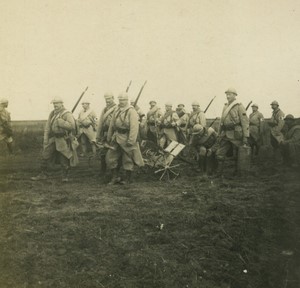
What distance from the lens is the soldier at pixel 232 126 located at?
33.0ft

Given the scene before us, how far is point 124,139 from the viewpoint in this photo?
9.49 m

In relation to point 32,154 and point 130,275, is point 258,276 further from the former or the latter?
point 32,154

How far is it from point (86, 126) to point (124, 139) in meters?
5.55

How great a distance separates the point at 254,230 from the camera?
242 inches

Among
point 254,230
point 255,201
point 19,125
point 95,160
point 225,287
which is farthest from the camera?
point 19,125

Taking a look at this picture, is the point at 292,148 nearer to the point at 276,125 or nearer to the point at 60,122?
the point at 276,125

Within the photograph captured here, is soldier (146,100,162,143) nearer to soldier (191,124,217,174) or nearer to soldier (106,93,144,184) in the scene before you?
soldier (191,124,217,174)

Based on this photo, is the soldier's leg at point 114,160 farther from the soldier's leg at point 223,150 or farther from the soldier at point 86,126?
the soldier at point 86,126

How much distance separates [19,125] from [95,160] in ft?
24.7

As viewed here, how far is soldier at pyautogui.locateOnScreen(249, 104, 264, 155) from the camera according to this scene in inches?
573

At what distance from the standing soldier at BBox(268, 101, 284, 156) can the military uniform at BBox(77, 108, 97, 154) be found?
225 inches

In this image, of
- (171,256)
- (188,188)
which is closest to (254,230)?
(171,256)

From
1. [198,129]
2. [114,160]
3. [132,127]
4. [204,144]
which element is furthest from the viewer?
[204,144]

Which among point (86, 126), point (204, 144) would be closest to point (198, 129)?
point (204, 144)
